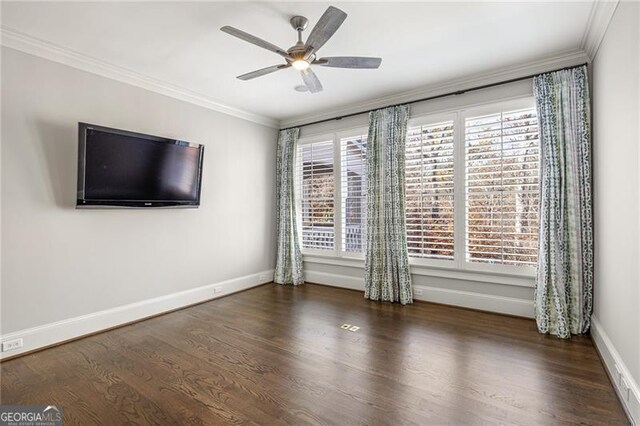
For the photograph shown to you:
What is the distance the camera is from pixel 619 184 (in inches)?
90.7

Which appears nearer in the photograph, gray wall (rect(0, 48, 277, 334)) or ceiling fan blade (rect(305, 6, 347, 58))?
ceiling fan blade (rect(305, 6, 347, 58))

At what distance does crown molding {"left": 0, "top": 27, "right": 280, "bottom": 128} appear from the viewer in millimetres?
2855

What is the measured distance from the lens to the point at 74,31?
111 inches

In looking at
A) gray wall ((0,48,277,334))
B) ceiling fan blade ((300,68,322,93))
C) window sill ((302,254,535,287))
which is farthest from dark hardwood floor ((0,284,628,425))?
ceiling fan blade ((300,68,322,93))

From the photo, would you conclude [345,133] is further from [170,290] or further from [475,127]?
[170,290]

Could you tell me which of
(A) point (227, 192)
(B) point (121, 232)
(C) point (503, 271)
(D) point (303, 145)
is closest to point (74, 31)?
(B) point (121, 232)

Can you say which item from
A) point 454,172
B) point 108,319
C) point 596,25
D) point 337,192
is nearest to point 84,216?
point 108,319

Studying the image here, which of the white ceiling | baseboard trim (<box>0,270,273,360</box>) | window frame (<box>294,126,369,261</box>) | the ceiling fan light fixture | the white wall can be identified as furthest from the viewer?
window frame (<box>294,126,369,261</box>)

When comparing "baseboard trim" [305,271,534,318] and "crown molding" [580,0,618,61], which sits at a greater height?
"crown molding" [580,0,618,61]

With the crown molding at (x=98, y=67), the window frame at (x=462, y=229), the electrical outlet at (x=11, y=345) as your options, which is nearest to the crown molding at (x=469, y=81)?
the window frame at (x=462, y=229)

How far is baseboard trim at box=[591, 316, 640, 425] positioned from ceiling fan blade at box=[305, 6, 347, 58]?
2.95 m

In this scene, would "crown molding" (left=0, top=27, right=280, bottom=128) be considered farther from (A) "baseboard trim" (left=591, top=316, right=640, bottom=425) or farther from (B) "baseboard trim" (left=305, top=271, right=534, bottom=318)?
(A) "baseboard trim" (left=591, top=316, right=640, bottom=425)

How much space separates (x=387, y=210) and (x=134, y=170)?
3190 mm

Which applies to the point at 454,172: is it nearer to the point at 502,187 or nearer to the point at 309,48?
the point at 502,187
